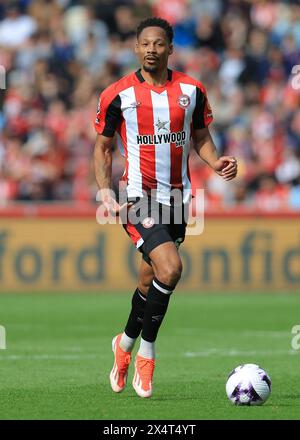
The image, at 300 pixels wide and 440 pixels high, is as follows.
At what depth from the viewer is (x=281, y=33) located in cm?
2128

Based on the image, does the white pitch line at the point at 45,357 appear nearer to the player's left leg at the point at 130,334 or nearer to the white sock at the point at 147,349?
the player's left leg at the point at 130,334

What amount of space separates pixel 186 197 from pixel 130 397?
1480 mm

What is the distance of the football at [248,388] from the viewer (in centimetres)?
749

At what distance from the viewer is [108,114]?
826cm

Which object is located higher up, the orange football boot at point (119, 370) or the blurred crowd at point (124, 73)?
the blurred crowd at point (124, 73)

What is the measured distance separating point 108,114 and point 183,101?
1.76 ft

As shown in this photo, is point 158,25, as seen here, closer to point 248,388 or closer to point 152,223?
point 152,223

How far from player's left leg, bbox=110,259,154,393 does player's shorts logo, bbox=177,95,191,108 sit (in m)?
1.13
